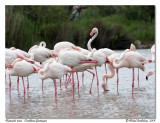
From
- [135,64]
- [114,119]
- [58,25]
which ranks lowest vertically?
[114,119]

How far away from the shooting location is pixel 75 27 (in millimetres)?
14945

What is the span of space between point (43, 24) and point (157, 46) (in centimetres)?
834

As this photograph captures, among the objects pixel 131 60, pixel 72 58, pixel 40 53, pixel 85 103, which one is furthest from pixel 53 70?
pixel 40 53

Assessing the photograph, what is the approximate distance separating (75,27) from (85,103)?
8.00 metres

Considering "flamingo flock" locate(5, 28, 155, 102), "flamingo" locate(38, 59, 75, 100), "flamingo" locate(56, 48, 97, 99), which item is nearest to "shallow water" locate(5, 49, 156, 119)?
"flamingo flock" locate(5, 28, 155, 102)

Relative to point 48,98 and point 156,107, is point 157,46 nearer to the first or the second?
point 156,107

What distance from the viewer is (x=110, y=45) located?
52.4 feet

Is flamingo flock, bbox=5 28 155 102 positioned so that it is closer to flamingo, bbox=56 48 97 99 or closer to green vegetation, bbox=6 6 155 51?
flamingo, bbox=56 48 97 99

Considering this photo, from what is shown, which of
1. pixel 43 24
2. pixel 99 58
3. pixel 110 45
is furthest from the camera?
pixel 110 45

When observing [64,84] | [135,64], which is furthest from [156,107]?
[64,84]

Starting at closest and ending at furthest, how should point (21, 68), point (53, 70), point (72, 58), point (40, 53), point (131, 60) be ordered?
1. point (53, 70)
2. point (21, 68)
3. point (72, 58)
4. point (131, 60)
5. point (40, 53)

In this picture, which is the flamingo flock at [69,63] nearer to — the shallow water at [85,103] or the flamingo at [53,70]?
the flamingo at [53,70]

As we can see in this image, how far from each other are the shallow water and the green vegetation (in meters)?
2.31

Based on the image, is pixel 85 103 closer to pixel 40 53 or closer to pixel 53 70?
pixel 53 70
